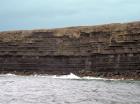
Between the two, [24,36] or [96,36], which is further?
[24,36]

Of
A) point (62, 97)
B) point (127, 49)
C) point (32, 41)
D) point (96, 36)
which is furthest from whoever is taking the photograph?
point (32, 41)

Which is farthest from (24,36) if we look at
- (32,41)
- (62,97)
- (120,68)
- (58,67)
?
(62,97)

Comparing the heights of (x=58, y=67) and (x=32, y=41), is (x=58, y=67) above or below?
below

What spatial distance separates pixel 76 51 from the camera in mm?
60969

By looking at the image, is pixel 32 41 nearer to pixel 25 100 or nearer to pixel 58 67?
pixel 58 67

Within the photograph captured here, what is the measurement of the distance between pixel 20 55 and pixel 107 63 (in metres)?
17.9

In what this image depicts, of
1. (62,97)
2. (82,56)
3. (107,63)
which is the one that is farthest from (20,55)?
(62,97)

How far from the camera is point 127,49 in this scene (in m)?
54.4

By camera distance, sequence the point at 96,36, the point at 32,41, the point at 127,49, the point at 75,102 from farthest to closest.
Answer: the point at 32,41
the point at 96,36
the point at 127,49
the point at 75,102

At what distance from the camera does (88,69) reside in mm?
59000

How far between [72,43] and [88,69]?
5473 mm

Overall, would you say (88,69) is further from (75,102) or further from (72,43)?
(75,102)

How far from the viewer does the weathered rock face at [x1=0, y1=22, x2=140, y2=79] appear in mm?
54375

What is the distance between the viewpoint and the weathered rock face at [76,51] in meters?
54.4
